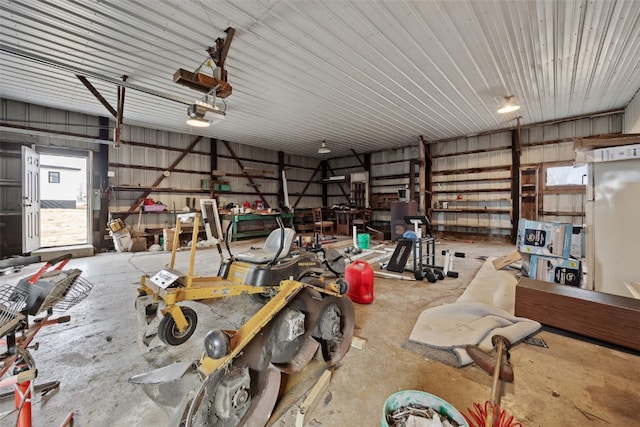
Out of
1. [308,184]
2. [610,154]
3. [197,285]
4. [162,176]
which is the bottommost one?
[197,285]

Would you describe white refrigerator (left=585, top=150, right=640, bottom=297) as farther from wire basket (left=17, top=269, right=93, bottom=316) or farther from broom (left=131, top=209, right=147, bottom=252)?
broom (left=131, top=209, right=147, bottom=252)

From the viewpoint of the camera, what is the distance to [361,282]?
3035mm

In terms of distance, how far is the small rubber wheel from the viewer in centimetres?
202

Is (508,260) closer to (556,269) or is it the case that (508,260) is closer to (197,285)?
(556,269)

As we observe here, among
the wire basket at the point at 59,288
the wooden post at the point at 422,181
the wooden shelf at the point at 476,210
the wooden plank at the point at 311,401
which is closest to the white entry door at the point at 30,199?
the wire basket at the point at 59,288

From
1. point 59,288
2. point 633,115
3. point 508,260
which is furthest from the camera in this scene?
point 633,115

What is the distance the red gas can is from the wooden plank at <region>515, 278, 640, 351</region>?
1.51 m

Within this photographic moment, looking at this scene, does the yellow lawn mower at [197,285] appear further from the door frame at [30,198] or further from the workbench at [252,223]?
the workbench at [252,223]

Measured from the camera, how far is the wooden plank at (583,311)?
1983 mm

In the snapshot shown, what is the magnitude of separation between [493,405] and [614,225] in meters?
3.16

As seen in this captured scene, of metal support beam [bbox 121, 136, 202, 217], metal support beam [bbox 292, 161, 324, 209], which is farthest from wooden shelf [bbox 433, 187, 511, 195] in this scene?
metal support beam [bbox 121, 136, 202, 217]

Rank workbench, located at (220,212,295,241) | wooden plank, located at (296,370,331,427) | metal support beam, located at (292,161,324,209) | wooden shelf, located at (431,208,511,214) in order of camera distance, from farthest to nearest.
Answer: metal support beam, located at (292,161,324,209), workbench, located at (220,212,295,241), wooden shelf, located at (431,208,511,214), wooden plank, located at (296,370,331,427)

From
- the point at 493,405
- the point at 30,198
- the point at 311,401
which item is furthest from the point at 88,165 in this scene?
the point at 493,405

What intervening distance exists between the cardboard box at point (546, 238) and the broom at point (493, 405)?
8.91ft
